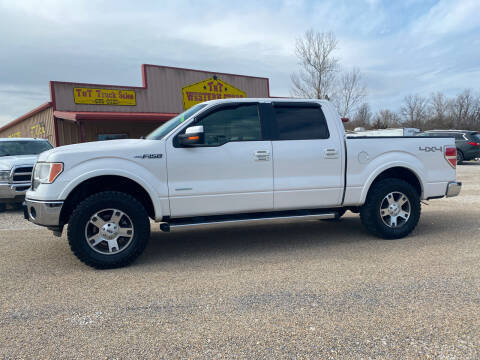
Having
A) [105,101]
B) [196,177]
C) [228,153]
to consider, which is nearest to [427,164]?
[228,153]

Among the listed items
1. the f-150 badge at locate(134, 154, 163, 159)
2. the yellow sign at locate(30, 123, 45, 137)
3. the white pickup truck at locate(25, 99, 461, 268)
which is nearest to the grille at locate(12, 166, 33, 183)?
the white pickup truck at locate(25, 99, 461, 268)

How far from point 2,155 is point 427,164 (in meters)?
9.16

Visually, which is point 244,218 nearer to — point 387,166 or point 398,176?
point 387,166

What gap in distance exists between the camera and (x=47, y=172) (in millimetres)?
4277

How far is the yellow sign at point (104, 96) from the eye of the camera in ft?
53.9

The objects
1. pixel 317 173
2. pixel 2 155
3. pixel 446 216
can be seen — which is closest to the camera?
pixel 317 173

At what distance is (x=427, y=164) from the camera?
5.56m

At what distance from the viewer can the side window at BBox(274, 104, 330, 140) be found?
16.5 ft

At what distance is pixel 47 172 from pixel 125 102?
14099 millimetres

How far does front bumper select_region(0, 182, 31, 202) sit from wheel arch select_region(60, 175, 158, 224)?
4.25 meters

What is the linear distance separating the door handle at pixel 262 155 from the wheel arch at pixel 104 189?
4.68ft

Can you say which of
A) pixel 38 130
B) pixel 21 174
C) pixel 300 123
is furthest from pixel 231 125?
pixel 38 130

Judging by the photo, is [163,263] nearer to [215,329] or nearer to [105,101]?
[215,329]

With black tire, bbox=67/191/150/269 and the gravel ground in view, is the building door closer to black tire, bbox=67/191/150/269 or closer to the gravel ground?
black tire, bbox=67/191/150/269
